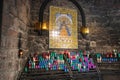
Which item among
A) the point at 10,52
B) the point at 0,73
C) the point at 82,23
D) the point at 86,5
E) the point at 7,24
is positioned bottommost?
the point at 0,73

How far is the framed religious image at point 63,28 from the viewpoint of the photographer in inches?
182

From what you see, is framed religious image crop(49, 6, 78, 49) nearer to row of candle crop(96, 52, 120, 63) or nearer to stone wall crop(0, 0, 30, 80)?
row of candle crop(96, 52, 120, 63)

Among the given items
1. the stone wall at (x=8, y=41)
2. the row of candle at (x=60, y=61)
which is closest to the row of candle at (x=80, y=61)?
the row of candle at (x=60, y=61)

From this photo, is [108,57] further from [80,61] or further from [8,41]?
[8,41]

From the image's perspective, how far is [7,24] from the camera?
243cm

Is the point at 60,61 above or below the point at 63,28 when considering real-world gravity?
below

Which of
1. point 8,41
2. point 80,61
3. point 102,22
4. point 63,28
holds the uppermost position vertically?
point 102,22

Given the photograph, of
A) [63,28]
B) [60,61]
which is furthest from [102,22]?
[60,61]

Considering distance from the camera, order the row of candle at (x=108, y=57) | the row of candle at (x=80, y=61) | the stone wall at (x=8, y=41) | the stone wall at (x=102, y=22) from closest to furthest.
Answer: the stone wall at (x=8, y=41) → the row of candle at (x=80, y=61) → the row of candle at (x=108, y=57) → the stone wall at (x=102, y=22)

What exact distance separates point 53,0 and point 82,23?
1.31 metres

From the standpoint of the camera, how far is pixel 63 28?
479 cm

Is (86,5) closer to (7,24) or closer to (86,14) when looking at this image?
(86,14)

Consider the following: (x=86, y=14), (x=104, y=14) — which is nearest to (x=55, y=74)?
(x=86, y=14)

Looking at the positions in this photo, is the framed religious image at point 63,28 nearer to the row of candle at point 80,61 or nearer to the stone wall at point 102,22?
the stone wall at point 102,22
